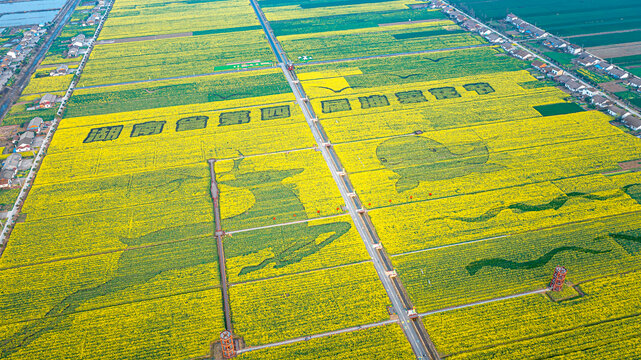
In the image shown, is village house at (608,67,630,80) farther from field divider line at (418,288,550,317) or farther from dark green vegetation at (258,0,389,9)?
dark green vegetation at (258,0,389,9)

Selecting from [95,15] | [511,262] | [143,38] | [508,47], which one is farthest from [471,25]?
[95,15]

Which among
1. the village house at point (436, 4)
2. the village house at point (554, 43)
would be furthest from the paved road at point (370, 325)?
the village house at point (436, 4)

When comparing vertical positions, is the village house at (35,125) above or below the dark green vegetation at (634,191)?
below

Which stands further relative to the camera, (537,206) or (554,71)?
(554,71)

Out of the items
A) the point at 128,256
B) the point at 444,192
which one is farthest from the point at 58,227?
the point at 444,192

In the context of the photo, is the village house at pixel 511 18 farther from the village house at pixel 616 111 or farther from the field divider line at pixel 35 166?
the field divider line at pixel 35 166

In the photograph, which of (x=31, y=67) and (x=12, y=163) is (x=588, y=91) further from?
(x=31, y=67)

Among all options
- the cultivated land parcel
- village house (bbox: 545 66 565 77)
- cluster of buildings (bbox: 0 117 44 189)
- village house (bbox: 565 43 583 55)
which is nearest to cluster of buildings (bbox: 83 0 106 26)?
the cultivated land parcel
